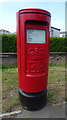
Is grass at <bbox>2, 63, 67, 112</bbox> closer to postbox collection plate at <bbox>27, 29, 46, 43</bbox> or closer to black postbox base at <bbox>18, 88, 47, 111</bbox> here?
black postbox base at <bbox>18, 88, 47, 111</bbox>

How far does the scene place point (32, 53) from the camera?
7.25 feet

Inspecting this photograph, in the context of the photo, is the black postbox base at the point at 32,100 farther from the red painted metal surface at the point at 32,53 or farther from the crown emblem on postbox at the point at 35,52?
the crown emblem on postbox at the point at 35,52

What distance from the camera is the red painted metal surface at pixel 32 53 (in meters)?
2.10

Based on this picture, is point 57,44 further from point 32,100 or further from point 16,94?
point 32,100

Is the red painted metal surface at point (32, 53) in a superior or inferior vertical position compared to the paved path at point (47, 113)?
superior

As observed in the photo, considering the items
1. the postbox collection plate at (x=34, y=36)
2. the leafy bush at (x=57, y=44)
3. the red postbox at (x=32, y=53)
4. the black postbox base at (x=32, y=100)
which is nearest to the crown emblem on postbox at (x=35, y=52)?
the red postbox at (x=32, y=53)

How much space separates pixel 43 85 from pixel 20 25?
4.34 ft

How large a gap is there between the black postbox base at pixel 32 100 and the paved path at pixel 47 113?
0.31 ft

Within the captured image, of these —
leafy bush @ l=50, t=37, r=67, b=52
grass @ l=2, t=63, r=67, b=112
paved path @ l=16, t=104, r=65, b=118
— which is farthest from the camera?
leafy bush @ l=50, t=37, r=67, b=52

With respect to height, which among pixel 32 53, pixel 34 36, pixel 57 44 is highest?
pixel 57 44

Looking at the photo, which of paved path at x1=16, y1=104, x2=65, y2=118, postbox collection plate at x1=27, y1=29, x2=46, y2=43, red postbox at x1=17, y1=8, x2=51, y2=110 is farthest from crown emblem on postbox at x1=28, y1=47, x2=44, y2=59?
paved path at x1=16, y1=104, x2=65, y2=118

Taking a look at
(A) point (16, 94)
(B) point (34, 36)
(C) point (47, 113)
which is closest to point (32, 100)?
(C) point (47, 113)

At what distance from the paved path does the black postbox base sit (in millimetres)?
96

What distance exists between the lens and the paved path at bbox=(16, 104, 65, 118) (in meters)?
2.31
